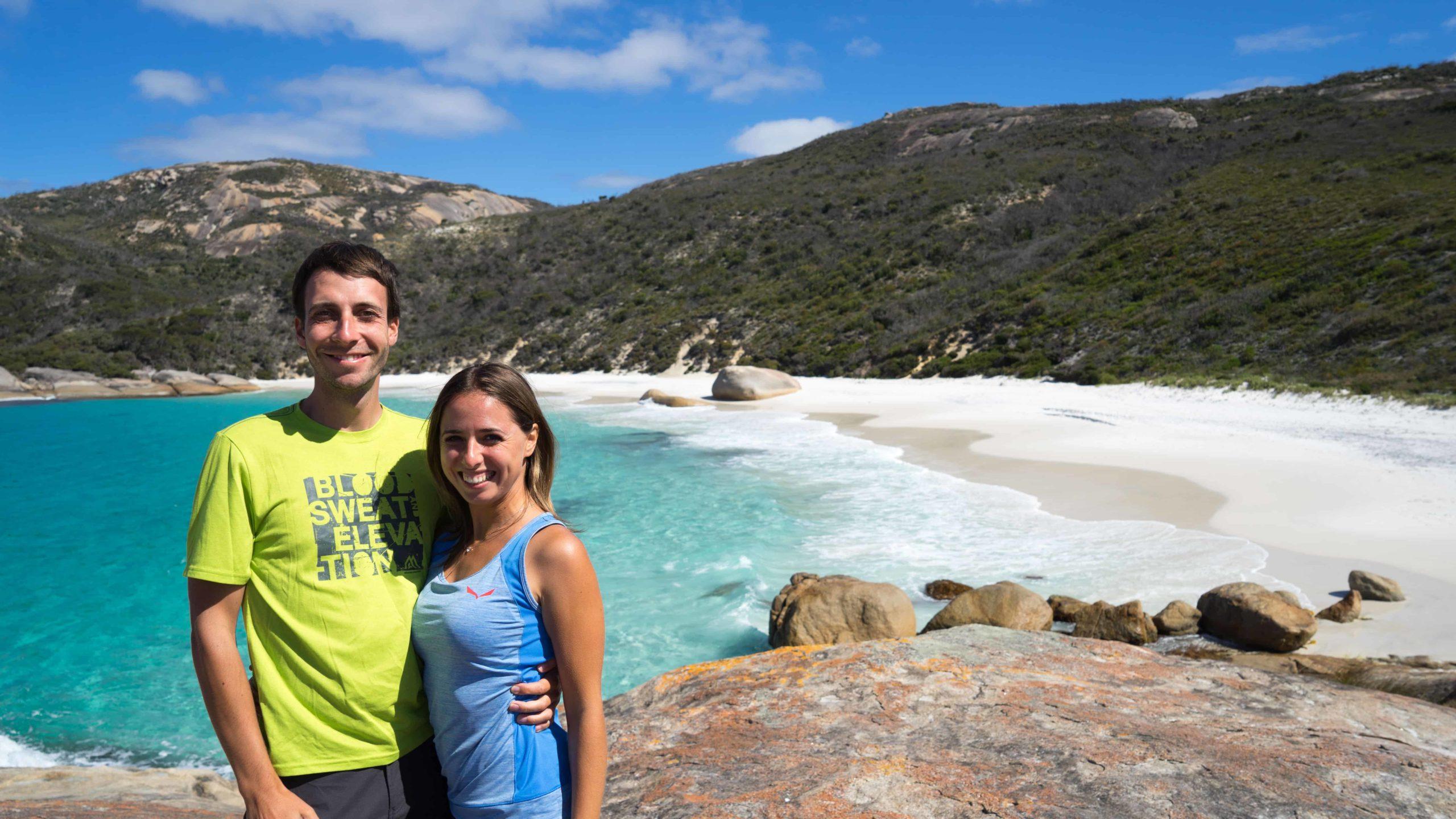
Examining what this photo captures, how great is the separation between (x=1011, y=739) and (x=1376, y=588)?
199 inches

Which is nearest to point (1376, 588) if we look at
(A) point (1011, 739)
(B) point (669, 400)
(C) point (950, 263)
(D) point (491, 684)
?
(A) point (1011, 739)

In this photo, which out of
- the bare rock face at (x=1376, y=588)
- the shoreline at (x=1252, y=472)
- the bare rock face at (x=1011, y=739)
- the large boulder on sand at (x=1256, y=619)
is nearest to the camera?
the bare rock face at (x=1011, y=739)

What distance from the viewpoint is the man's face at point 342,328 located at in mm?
1735

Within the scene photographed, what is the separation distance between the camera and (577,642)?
1.63 m

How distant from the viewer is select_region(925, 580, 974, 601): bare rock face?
723cm

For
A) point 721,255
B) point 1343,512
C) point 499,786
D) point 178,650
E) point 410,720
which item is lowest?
point 178,650

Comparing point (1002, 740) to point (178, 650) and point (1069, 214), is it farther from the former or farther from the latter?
point (1069, 214)

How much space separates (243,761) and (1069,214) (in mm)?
42614

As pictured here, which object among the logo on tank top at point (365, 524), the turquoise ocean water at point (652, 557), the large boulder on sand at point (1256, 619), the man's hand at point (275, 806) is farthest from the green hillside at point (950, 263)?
the man's hand at point (275, 806)

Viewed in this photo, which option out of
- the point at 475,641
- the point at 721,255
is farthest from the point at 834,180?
the point at 475,641

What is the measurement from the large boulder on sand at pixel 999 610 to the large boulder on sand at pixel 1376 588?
251 cm

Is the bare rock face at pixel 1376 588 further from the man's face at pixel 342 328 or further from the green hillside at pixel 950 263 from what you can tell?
the green hillside at pixel 950 263

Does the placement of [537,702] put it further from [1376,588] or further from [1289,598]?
[1376,588]

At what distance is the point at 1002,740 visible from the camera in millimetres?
2955
